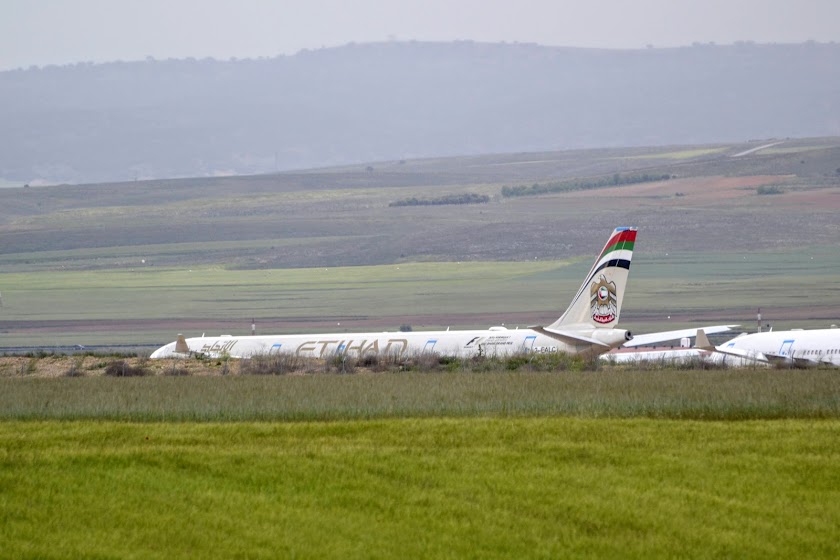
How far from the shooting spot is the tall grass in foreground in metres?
26.1

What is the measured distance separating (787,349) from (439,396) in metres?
20.5

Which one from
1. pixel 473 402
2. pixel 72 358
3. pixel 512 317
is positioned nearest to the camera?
pixel 473 402

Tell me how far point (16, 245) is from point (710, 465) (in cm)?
15561

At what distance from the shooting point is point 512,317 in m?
91.6

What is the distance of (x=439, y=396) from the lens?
Result: 1166 inches

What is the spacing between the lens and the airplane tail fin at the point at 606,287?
4838 centimetres

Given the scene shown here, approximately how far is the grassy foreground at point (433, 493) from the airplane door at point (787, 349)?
81.4 feet

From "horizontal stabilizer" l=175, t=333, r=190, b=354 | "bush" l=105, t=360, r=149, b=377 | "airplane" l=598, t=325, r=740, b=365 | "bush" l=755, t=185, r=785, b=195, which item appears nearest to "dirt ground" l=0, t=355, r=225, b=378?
"bush" l=105, t=360, r=149, b=377

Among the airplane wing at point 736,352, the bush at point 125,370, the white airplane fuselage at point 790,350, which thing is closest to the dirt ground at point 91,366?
the bush at point 125,370

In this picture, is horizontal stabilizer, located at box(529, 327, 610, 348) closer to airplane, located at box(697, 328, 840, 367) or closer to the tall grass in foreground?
airplane, located at box(697, 328, 840, 367)

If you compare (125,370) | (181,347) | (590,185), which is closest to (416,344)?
(181,347)

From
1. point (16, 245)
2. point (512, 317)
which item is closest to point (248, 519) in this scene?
point (512, 317)

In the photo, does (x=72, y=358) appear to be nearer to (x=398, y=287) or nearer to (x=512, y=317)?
(x=512, y=317)

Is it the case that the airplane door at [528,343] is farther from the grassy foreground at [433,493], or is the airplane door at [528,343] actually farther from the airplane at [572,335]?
the grassy foreground at [433,493]
